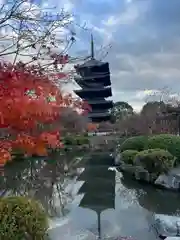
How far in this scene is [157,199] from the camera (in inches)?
336

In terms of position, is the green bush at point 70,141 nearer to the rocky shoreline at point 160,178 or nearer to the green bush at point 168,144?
the green bush at point 168,144

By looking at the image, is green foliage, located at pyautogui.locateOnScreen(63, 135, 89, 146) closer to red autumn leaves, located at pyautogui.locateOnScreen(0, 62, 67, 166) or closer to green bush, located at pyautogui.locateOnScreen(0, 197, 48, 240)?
green bush, located at pyautogui.locateOnScreen(0, 197, 48, 240)

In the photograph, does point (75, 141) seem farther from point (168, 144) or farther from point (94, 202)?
point (94, 202)

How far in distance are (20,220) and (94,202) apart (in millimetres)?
4800

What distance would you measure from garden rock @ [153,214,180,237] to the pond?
192 mm

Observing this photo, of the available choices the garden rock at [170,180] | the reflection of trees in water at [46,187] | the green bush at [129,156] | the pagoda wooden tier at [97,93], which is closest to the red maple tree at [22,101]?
the reflection of trees in water at [46,187]

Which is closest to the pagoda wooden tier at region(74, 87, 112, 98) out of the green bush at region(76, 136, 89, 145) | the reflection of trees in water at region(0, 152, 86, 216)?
the green bush at region(76, 136, 89, 145)

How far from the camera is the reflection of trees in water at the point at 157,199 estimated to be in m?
7.62

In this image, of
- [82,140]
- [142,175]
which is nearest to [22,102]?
[142,175]

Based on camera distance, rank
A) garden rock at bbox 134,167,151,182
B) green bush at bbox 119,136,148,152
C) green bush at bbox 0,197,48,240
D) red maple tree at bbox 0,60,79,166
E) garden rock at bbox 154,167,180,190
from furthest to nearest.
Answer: green bush at bbox 119,136,148,152 < garden rock at bbox 134,167,151,182 < garden rock at bbox 154,167,180,190 < green bush at bbox 0,197,48,240 < red maple tree at bbox 0,60,79,166

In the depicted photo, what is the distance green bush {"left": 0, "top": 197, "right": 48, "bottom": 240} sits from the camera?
11.9 feet

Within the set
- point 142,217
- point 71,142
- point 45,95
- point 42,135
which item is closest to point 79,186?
point 142,217

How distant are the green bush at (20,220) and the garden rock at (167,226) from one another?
242cm

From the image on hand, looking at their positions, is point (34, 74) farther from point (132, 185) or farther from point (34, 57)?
point (132, 185)
